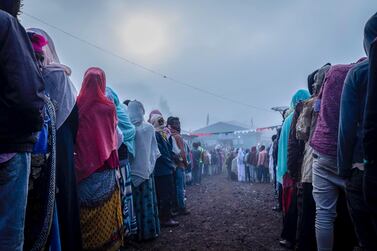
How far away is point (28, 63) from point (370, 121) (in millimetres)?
1729

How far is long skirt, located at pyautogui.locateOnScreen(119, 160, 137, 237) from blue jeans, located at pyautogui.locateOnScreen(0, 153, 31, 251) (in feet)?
7.27

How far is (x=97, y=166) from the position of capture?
9.13ft

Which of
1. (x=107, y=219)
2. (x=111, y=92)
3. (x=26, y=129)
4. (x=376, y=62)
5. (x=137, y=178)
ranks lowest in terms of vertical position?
(x=107, y=219)

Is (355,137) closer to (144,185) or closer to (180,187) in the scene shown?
(144,185)

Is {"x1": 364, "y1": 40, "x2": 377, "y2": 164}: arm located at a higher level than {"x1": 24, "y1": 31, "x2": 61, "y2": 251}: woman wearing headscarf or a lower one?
higher

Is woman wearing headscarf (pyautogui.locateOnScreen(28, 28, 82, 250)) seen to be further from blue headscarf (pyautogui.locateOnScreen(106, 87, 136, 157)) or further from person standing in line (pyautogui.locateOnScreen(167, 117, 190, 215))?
person standing in line (pyautogui.locateOnScreen(167, 117, 190, 215))

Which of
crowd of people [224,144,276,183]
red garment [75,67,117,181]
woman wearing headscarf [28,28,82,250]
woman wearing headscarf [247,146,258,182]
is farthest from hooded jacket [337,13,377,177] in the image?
woman wearing headscarf [247,146,258,182]

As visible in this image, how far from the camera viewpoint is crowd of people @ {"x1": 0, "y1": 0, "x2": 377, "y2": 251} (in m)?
1.41

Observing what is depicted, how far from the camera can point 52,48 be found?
250cm

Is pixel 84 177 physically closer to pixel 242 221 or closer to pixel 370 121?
pixel 370 121

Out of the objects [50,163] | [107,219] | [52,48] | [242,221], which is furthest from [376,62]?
[242,221]

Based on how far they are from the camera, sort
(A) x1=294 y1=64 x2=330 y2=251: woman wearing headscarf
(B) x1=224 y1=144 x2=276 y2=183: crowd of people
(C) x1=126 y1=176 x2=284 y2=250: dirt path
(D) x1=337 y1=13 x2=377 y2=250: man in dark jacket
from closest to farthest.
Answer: (D) x1=337 y1=13 x2=377 y2=250: man in dark jacket < (A) x1=294 y1=64 x2=330 y2=251: woman wearing headscarf < (C) x1=126 y1=176 x2=284 y2=250: dirt path < (B) x1=224 y1=144 x2=276 y2=183: crowd of people

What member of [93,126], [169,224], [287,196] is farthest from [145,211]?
[287,196]

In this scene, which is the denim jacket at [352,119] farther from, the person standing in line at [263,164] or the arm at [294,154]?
the person standing in line at [263,164]
